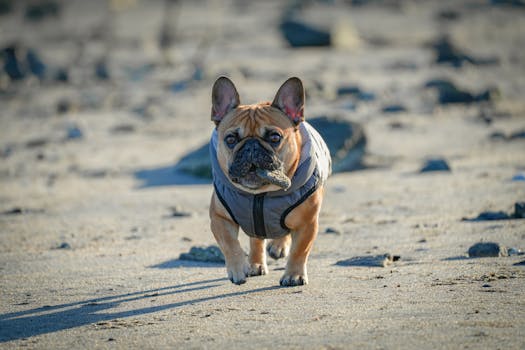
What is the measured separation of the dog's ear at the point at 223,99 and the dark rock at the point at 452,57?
660 inches

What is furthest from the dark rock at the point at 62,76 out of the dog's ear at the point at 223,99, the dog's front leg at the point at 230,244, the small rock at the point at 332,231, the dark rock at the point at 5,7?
the dark rock at the point at 5,7

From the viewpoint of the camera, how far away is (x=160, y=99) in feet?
62.3

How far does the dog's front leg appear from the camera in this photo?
600 centimetres

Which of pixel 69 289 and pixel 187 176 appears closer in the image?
pixel 69 289

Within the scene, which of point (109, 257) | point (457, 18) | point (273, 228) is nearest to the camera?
point (273, 228)

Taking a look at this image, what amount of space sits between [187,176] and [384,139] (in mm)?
3590

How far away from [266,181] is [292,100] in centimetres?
72

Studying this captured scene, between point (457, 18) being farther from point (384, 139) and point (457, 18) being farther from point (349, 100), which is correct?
point (384, 139)

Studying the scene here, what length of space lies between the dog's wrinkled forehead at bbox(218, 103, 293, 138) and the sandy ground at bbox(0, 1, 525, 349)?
1090mm

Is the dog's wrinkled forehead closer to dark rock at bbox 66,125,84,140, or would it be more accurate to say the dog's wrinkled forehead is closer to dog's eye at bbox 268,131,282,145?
dog's eye at bbox 268,131,282,145

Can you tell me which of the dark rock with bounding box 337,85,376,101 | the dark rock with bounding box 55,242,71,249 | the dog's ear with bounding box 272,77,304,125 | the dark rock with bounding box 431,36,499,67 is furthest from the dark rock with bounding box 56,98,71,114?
the dog's ear with bounding box 272,77,304,125

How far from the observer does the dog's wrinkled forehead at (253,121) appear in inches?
227

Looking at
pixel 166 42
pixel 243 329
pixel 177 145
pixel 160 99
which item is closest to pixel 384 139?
pixel 177 145

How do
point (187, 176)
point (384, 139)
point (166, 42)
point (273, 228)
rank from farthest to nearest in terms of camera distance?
point (166, 42) → point (384, 139) → point (187, 176) → point (273, 228)
